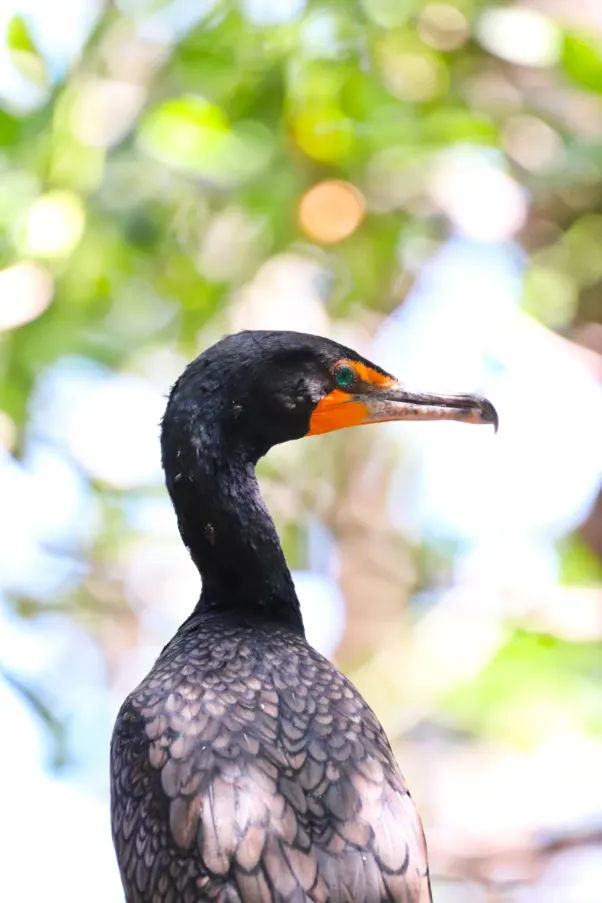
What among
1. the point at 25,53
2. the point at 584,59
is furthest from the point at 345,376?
the point at 584,59

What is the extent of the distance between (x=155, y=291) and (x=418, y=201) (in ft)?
5.62

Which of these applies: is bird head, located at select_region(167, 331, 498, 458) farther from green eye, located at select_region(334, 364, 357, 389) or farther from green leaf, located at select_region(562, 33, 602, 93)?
green leaf, located at select_region(562, 33, 602, 93)

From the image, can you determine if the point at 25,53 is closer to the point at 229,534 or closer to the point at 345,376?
the point at 345,376

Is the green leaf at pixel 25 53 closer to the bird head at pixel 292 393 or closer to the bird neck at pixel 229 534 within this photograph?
the bird head at pixel 292 393

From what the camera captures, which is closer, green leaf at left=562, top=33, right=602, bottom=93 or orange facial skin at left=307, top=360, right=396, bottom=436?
orange facial skin at left=307, top=360, right=396, bottom=436

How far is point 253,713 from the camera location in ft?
9.94

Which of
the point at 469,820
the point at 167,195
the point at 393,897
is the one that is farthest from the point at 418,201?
the point at 393,897

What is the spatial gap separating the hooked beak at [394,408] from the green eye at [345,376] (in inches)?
1.0

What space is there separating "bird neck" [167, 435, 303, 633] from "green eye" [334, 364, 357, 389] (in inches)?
13.9

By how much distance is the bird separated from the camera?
9.04 feet

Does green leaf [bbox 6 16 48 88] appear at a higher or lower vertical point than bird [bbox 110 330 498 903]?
higher

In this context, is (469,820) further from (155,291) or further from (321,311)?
(155,291)

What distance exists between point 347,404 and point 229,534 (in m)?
0.53

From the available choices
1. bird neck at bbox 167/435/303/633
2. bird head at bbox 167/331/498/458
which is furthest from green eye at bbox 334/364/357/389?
bird neck at bbox 167/435/303/633
